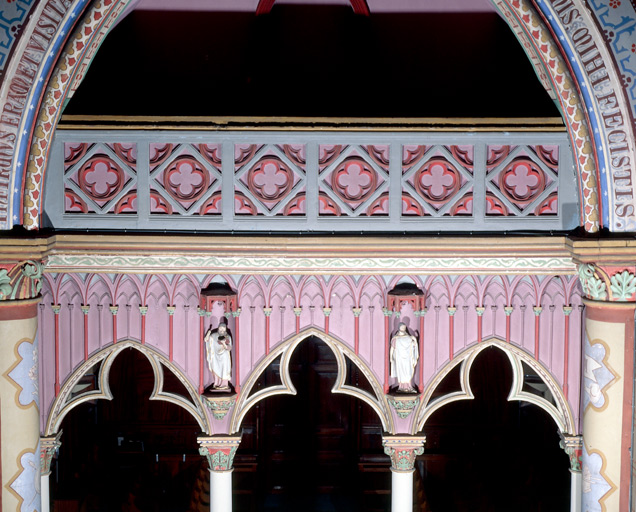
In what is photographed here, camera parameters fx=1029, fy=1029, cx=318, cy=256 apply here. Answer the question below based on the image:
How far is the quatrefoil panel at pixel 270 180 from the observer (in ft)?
31.4

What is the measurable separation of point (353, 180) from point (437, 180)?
79 cm

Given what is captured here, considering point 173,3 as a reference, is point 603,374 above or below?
below

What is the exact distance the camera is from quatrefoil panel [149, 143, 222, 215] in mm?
9594

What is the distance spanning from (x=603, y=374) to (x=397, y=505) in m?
2.47

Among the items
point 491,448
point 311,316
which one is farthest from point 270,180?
point 491,448

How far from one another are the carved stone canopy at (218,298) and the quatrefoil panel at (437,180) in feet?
5.97

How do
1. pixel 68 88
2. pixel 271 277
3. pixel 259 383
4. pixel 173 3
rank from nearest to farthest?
pixel 68 88, pixel 271 277, pixel 259 383, pixel 173 3

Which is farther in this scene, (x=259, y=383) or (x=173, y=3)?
(x=173, y=3)

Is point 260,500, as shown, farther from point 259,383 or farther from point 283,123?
point 283,123

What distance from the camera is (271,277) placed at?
392 inches

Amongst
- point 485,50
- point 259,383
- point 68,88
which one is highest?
point 485,50

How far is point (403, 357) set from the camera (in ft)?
32.5

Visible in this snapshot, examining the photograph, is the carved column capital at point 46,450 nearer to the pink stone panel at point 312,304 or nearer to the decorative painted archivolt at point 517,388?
the pink stone panel at point 312,304

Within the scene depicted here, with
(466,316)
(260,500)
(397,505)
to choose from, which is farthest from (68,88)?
(260,500)
